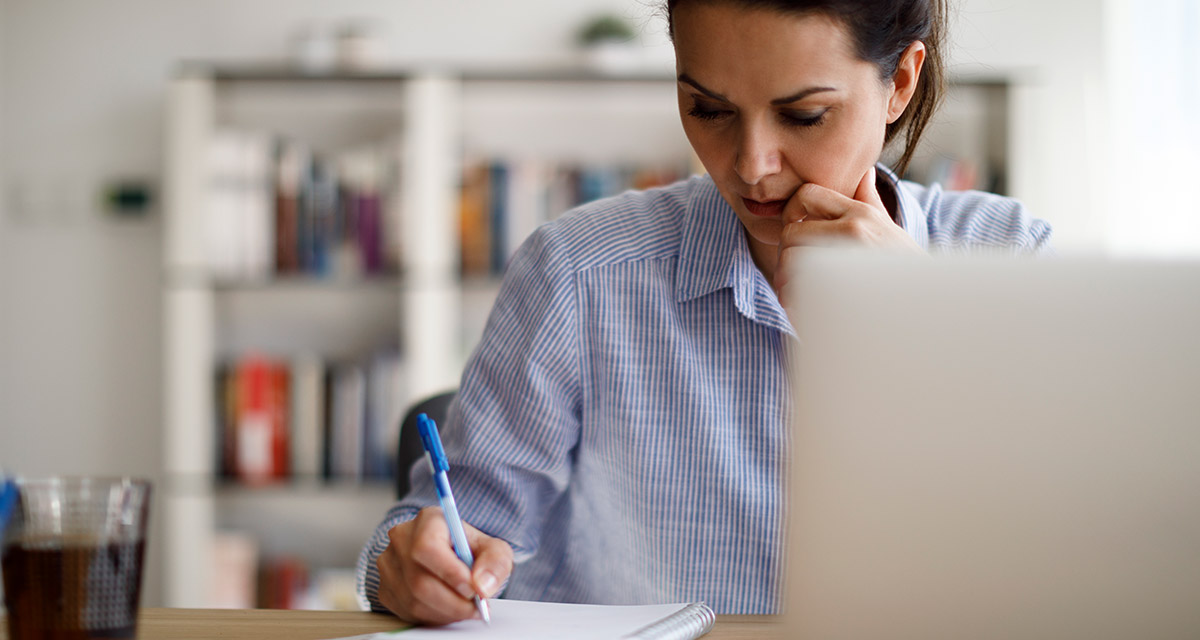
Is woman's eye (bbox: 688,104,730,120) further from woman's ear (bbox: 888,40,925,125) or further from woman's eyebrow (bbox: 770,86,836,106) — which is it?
woman's ear (bbox: 888,40,925,125)

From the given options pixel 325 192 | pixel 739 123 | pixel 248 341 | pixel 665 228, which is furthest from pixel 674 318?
pixel 248 341

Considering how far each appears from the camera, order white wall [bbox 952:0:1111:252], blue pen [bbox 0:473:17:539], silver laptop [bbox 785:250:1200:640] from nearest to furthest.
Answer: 1. silver laptop [bbox 785:250:1200:640]
2. blue pen [bbox 0:473:17:539]
3. white wall [bbox 952:0:1111:252]

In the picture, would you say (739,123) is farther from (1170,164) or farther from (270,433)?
(1170,164)

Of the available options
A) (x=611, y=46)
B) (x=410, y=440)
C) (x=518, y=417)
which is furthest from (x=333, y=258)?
(x=518, y=417)

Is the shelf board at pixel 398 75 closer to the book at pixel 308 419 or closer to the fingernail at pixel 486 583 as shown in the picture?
the book at pixel 308 419

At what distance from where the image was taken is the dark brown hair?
89 centimetres

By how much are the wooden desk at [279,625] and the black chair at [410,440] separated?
338 millimetres

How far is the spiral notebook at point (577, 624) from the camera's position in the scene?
703 mm

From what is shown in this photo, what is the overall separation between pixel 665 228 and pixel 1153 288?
0.69 metres

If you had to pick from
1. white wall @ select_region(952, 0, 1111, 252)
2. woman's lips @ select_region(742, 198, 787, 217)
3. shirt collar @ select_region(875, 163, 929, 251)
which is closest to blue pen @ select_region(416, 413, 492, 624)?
woman's lips @ select_region(742, 198, 787, 217)

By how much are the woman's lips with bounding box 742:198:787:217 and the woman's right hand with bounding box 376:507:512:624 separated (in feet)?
1.44

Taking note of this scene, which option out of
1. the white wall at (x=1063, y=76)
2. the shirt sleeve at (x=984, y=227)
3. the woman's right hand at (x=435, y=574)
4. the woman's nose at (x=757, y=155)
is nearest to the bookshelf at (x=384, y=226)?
the white wall at (x=1063, y=76)

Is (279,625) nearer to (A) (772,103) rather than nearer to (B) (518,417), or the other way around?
(B) (518,417)

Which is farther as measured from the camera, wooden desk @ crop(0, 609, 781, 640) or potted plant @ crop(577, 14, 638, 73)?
potted plant @ crop(577, 14, 638, 73)
